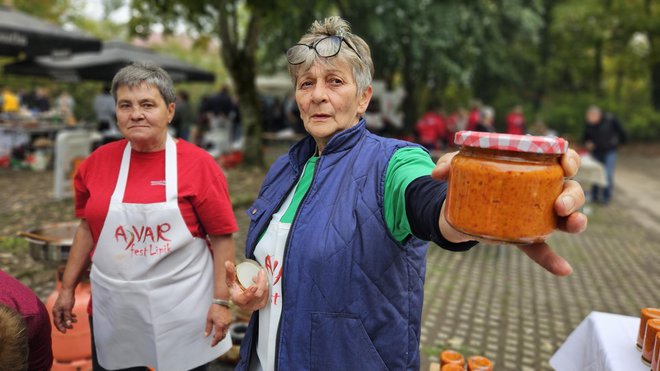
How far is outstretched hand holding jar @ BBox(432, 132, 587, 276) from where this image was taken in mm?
1074

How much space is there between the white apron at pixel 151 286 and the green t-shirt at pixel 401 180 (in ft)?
3.53

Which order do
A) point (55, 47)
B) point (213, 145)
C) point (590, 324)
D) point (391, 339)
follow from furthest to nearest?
point (213, 145)
point (55, 47)
point (590, 324)
point (391, 339)

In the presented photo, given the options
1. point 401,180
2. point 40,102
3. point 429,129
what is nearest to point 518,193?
point 401,180

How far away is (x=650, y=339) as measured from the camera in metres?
2.12

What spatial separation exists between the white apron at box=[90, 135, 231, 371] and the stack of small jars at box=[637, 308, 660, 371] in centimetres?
182

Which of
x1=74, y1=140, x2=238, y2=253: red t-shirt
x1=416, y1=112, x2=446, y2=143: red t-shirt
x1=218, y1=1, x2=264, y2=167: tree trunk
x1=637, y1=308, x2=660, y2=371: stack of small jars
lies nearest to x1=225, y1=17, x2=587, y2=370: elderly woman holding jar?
x1=74, y1=140, x2=238, y2=253: red t-shirt

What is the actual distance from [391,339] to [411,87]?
1952 centimetres

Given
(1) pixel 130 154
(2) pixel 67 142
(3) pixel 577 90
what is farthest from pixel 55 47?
(3) pixel 577 90

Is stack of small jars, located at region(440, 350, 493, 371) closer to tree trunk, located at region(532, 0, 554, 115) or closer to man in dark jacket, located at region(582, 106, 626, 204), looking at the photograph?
man in dark jacket, located at region(582, 106, 626, 204)

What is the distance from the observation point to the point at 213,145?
44.1ft

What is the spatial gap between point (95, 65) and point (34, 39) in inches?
172

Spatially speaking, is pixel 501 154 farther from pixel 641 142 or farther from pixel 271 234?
pixel 641 142

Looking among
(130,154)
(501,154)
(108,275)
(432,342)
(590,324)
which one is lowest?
(432,342)

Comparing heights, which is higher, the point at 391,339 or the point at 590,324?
the point at 391,339
